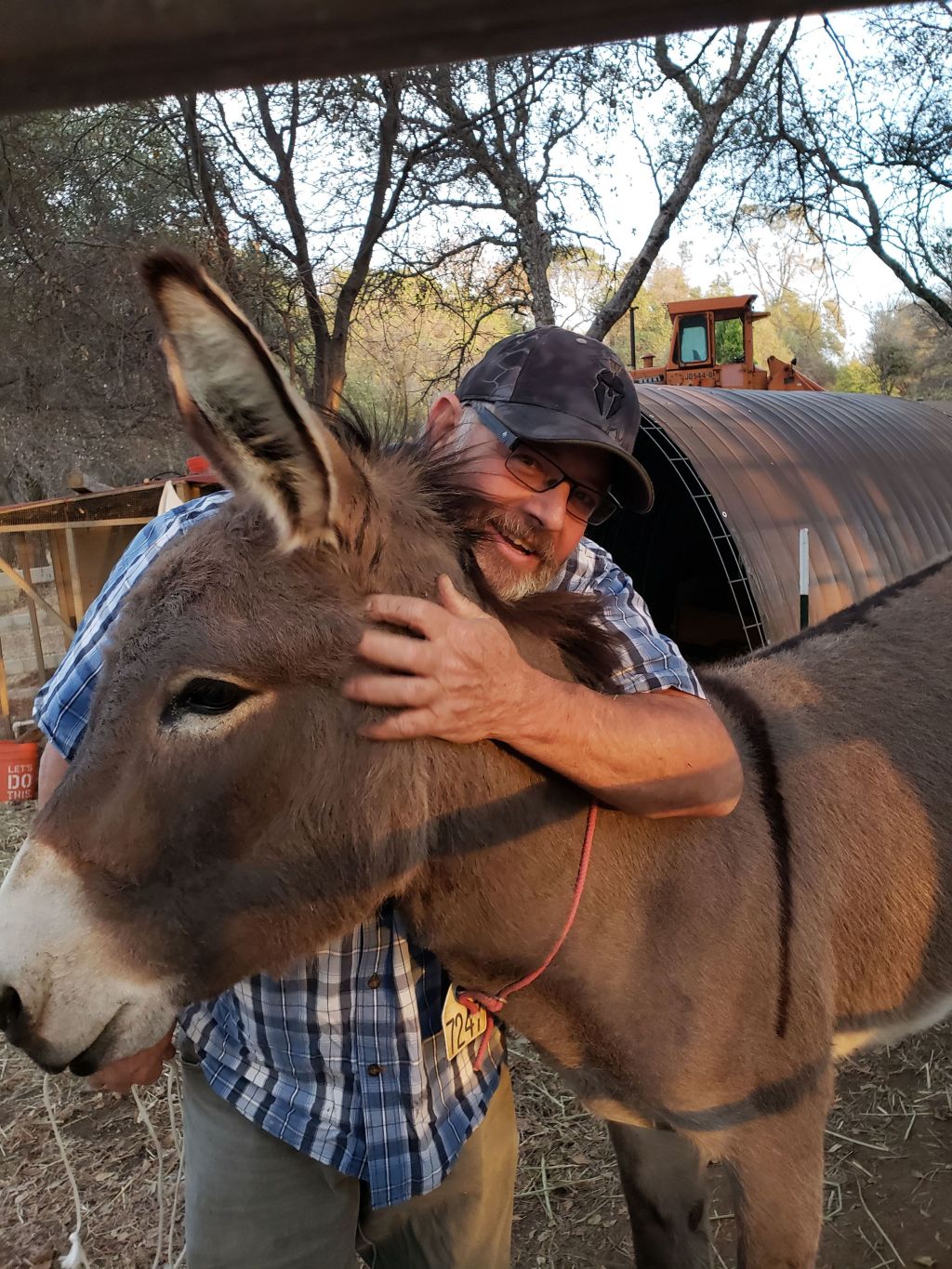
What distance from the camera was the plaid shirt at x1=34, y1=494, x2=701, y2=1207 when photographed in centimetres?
167

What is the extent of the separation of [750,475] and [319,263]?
5605mm

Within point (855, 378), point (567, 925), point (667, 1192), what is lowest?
point (667, 1192)

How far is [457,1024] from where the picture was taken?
1.80 m

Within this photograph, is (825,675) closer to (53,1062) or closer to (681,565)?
(53,1062)

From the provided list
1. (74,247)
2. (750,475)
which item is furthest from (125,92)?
(74,247)

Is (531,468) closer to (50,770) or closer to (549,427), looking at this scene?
(549,427)

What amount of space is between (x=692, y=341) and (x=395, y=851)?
16431 millimetres

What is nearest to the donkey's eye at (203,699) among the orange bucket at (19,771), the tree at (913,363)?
the orange bucket at (19,771)

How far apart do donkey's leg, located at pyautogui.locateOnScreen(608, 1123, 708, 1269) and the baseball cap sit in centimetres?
181

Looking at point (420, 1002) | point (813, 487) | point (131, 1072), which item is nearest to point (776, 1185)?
point (420, 1002)

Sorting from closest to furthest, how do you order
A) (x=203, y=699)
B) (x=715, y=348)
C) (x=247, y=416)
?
(x=247, y=416) → (x=203, y=699) → (x=715, y=348)

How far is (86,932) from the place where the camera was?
4.18ft

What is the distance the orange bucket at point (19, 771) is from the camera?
209 cm

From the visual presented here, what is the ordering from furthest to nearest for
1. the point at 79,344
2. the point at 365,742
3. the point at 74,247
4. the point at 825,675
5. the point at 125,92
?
the point at 79,344 < the point at 74,247 < the point at 825,675 < the point at 365,742 < the point at 125,92
